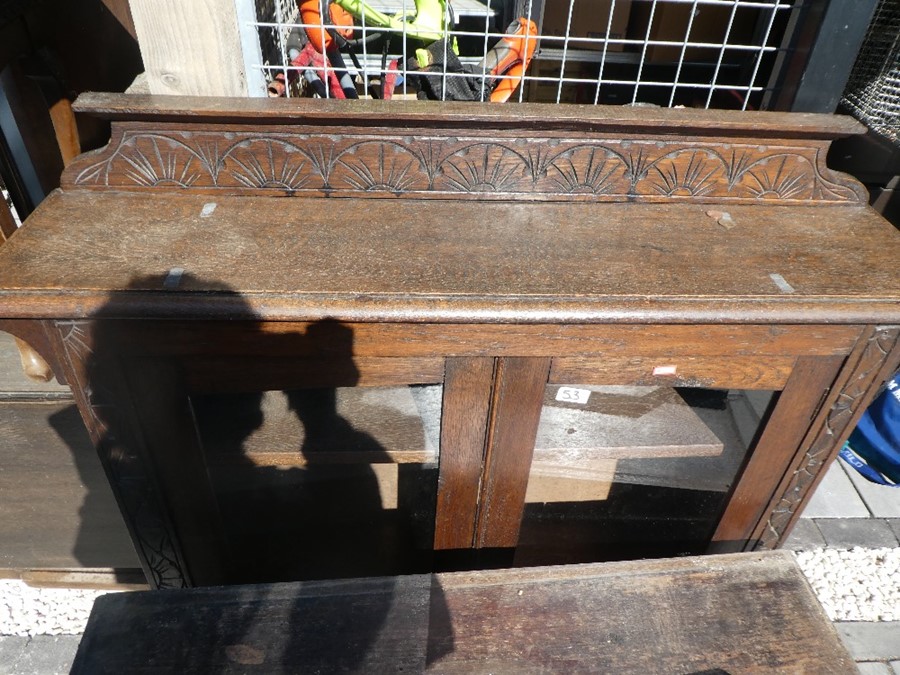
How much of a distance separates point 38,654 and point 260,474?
3.00 ft

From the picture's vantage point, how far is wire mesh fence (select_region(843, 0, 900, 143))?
Answer: 5.71ft

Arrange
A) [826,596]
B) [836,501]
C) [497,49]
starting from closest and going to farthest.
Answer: [497,49]
[826,596]
[836,501]

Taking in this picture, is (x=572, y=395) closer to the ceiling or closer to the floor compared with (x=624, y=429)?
closer to the ceiling

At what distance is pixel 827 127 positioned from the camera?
1.28 meters

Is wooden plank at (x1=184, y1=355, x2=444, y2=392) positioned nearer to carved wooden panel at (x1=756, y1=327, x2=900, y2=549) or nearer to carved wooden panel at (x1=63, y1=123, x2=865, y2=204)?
carved wooden panel at (x1=63, y1=123, x2=865, y2=204)

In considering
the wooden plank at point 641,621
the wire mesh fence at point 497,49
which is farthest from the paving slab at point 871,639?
the wire mesh fence at point 497,49

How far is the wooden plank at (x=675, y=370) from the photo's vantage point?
1.17m

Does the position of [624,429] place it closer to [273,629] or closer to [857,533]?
[273,629]

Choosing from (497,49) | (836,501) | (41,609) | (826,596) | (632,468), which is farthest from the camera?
(836,501)

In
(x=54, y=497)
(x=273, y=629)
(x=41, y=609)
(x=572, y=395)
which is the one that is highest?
(x=572, y=395)

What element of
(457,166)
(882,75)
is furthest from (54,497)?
(882,75)

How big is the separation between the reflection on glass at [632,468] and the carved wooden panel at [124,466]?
2.64ft

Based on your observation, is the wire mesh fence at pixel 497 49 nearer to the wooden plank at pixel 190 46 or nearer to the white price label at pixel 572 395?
the wooden plank at pixel 190 46

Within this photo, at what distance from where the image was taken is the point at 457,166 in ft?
4.30
